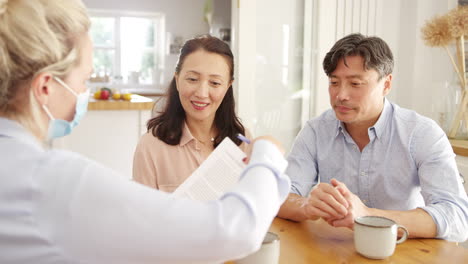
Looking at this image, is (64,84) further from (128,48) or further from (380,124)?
(128,48)

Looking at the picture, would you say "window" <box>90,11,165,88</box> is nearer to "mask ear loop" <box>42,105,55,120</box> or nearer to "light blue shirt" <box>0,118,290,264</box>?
"mask ear loop" <box>42,105,55,120</box>

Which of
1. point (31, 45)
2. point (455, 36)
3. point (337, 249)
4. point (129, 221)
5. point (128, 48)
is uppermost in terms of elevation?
point (128, 48)

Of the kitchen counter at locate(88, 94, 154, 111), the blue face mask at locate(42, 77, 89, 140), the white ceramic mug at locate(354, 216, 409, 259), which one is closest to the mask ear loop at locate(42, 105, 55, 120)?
the blue face mask at locate(42, 77, 89, 140)

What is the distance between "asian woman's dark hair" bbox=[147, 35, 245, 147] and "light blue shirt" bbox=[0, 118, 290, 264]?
3.49ft

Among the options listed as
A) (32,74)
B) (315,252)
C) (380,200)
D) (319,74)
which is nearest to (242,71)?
(319,74)

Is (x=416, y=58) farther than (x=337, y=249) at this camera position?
Yes

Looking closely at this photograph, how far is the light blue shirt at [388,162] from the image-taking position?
4.68ft

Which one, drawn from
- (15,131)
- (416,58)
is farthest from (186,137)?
(416,58)

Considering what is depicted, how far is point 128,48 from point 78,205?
25.4 feet

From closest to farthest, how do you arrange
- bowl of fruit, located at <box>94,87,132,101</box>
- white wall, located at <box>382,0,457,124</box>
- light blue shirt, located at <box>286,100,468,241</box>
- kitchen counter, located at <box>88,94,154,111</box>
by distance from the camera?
1. light blue shirt, located at <box>286,100,468,241</box>
2. white wall, located at <box>382,0,457,124</box>
3. kitchen counter, located at <box>88,94,154,111</box>
4. bowl of fruit, located at <box>94,87,132,101</box>

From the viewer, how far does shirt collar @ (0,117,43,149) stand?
0.69 meters

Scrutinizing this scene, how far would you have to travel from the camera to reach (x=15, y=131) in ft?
2.28

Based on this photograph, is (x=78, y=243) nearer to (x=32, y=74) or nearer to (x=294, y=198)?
(x=32, y=74)

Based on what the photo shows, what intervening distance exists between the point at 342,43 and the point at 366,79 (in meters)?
0.16
